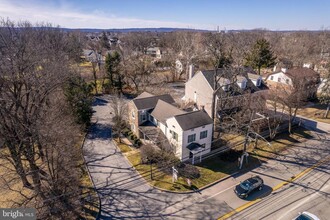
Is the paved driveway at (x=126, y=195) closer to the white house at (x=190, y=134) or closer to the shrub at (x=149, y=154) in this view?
the shrub at (x=149, y=154)

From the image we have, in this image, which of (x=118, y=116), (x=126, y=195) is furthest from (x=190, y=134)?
(x=118, y=116)

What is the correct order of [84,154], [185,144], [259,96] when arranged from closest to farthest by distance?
[185,144]
[84,154]
[259,96]

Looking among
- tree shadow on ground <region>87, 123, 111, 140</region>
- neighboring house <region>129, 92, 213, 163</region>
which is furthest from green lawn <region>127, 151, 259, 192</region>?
tree shadow on ground <region>87, 123, 111, 140</region>

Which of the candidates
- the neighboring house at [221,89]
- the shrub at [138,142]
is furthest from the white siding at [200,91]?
the shrub at [138,142]

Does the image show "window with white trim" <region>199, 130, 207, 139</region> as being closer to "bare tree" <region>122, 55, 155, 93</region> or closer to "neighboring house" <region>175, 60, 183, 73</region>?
"bare tree" <region>122, 55, 155, 93</region>

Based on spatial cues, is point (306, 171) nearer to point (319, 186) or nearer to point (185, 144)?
point (319, 186)

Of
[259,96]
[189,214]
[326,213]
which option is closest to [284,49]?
[259,96]

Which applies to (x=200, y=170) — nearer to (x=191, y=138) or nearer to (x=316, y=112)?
(x=191, y=138)
